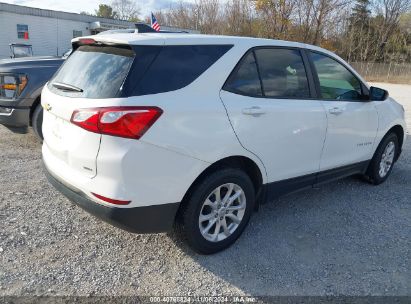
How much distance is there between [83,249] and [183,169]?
1217mm

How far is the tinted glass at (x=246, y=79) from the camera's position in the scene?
2.97m

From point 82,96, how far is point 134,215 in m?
0.95

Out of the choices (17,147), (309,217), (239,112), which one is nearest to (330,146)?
(309,217)

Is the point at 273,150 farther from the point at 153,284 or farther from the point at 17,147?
the point at 17,147

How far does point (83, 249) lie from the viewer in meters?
3.14

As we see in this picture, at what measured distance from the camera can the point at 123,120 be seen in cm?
243

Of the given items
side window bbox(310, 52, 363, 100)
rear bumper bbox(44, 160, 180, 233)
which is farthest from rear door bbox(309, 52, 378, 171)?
rear bumper bbox(44, 160, 180, 233)

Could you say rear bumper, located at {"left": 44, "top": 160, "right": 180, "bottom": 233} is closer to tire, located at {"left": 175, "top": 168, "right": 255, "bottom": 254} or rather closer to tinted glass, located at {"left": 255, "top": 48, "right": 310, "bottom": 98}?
tire, located at {"left": 175, "top": 168, "right": 255, "bottom": 254}

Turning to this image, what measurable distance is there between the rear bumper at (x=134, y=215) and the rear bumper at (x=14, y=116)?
10.2ft

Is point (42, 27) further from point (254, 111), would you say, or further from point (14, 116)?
point (254, 111)

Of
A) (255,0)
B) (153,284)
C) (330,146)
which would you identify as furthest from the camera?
(255,0)

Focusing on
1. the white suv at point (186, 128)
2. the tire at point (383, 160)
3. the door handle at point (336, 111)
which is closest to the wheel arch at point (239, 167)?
the white suv at point (186, 128)

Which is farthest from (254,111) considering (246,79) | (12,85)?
(12,85)

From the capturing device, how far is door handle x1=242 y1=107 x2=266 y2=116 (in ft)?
9.79
